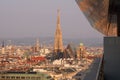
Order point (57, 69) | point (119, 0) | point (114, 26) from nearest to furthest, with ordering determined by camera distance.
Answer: point (119, 0), point (114, 26), point (57, 69)

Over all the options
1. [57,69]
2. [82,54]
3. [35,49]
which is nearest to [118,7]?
[57,69]

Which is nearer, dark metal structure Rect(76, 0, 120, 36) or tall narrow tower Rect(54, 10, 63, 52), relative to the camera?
dark metal structure Rect(76, 0, 120, 36)

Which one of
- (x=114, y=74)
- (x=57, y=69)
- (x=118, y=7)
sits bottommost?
(x=57, y=69)

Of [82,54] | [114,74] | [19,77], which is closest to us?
[114,74]

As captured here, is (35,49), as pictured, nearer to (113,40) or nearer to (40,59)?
(40,59)

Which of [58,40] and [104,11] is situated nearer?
[104,11]

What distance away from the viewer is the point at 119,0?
1.82 metres

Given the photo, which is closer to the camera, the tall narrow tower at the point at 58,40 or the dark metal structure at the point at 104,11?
the dark metal structure at the point at 104,11

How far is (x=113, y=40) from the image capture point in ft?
7.02

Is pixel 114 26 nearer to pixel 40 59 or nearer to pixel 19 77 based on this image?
pixel 19 77

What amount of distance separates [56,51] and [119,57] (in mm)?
32098

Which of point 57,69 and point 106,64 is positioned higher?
point 106,64

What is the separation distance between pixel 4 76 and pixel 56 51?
16836 mm

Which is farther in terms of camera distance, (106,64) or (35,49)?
(35,49)
